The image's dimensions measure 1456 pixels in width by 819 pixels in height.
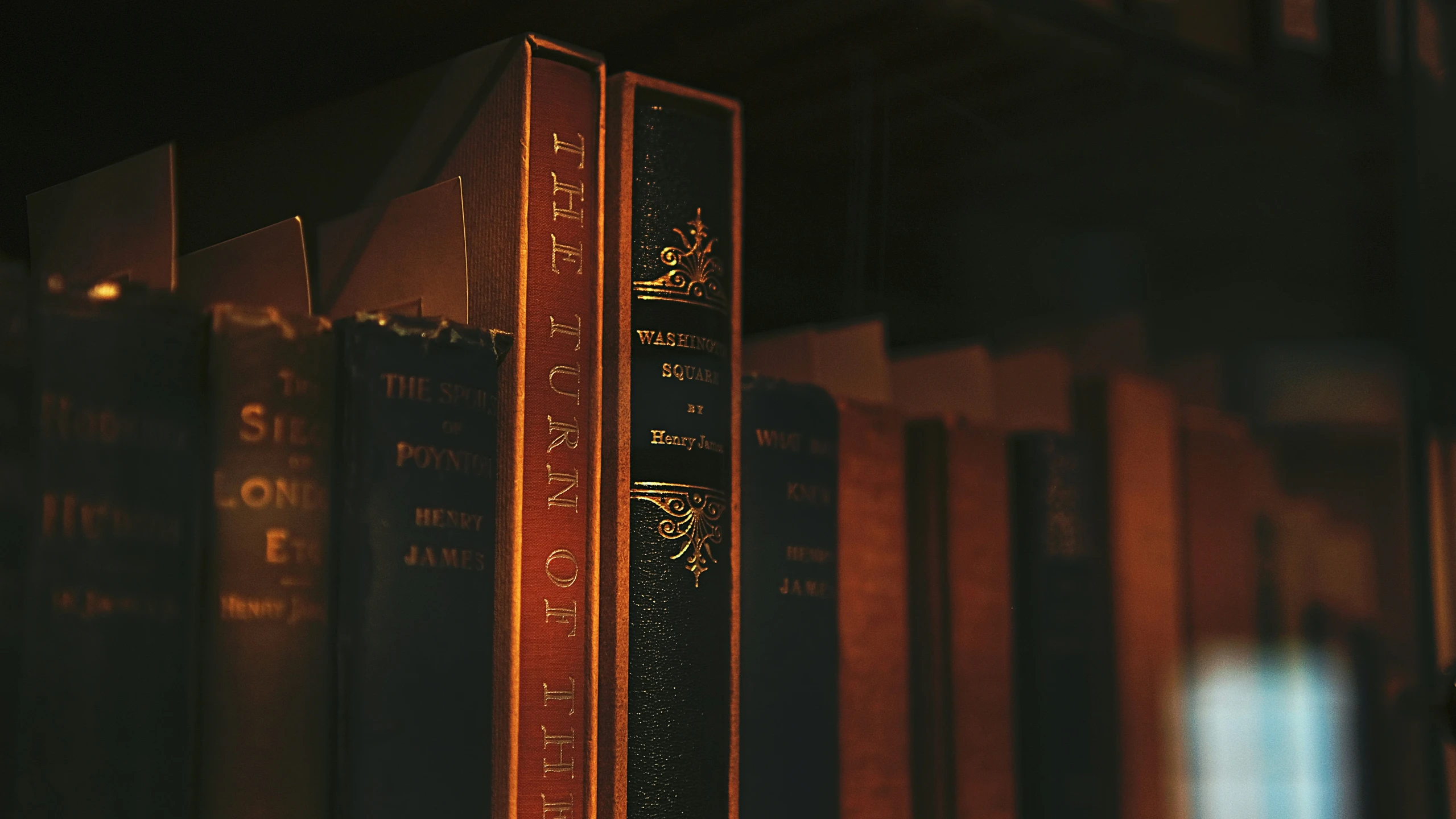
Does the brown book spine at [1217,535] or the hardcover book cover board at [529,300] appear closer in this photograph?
the hardcover book cover board at [529,300]

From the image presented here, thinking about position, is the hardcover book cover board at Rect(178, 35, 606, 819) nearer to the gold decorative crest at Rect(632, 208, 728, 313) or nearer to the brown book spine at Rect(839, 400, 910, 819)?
the gold decorative crest at Rect(632, 208, 728, 313)

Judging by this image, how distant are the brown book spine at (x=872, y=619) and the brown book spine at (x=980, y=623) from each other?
0.10 feet

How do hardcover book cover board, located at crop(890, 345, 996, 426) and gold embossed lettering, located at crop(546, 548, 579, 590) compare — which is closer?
gold embossed lettering, located at crop(546, 548, 579, 590)

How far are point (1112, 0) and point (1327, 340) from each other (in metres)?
0.46

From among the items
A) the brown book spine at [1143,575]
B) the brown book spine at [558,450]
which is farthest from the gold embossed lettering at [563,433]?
the brown book spine at [1143,575]

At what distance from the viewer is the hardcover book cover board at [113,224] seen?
510 millimetres

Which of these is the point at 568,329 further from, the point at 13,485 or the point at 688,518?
the point at 13,485

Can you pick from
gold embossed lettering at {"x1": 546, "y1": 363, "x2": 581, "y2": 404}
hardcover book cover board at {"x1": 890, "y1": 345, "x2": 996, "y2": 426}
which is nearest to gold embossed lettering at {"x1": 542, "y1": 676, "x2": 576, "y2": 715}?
gold embossed lettering at {"x1": 546, "y1": 363, "x2": 581, "y2": 404}

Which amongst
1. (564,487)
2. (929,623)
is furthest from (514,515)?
(929,623)

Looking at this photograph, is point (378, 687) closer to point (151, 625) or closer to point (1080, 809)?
point (151, 625)

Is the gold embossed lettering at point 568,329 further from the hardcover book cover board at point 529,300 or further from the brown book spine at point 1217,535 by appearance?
the brown book spine at point 1217,535

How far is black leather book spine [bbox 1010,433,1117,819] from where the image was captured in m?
0.70

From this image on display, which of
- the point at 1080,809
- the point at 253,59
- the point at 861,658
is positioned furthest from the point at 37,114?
the point at 1080,809

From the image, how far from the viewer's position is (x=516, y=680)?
0.52 metres
